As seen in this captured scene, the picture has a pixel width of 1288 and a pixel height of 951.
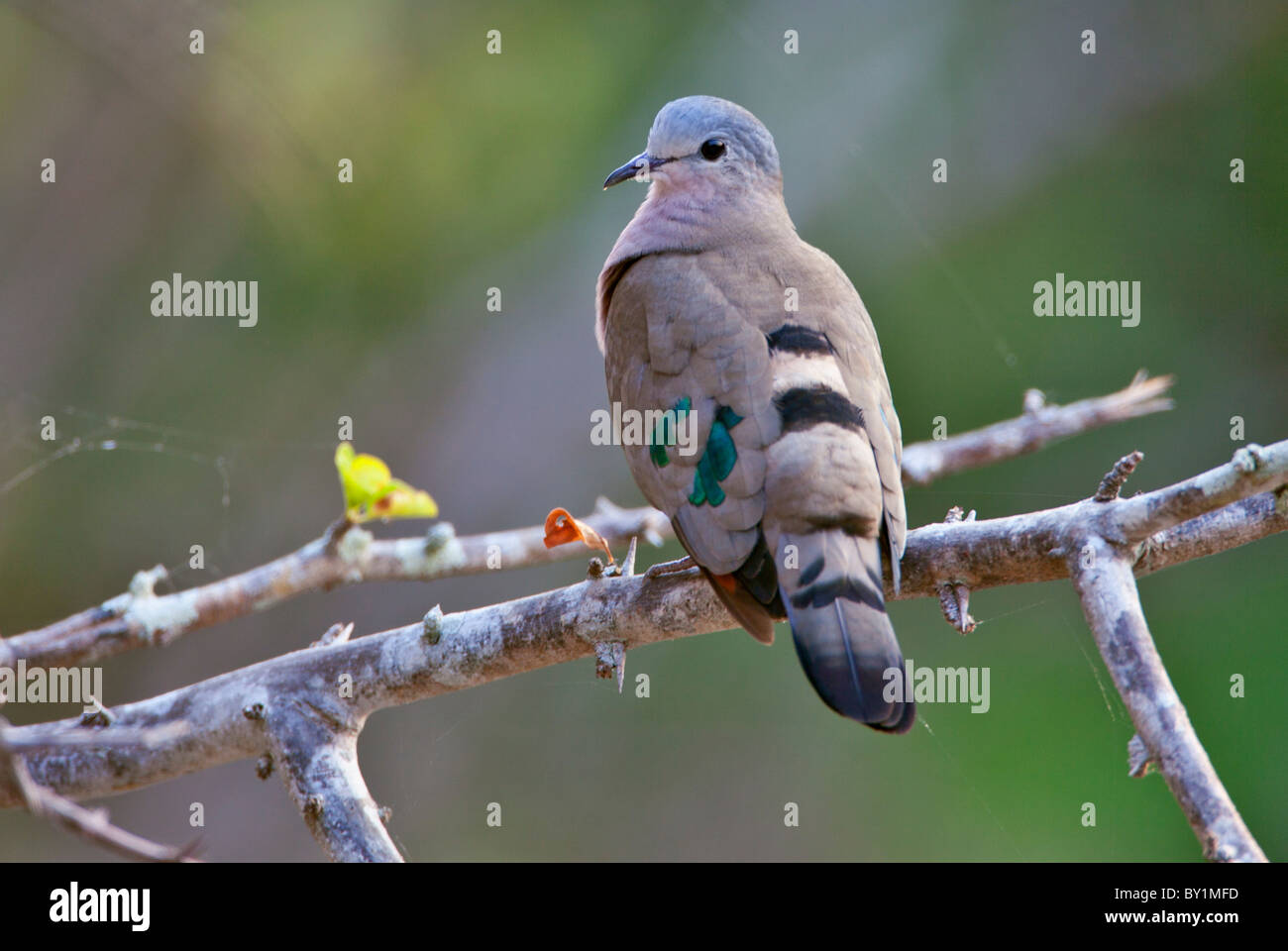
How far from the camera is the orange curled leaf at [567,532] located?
2.54 meters

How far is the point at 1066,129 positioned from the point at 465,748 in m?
3.97

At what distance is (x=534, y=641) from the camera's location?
7.97 feet

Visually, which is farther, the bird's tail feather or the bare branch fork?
the bird's tail feather

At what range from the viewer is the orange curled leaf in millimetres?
2541

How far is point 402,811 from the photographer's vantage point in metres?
5.28

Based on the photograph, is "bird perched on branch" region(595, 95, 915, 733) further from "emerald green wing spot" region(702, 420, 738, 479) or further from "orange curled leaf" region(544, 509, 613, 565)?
"orange curled leaf" region(544, 509, 613, 565)

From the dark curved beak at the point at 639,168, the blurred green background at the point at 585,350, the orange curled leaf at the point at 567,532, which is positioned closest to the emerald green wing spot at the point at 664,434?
the orange curled leaf at the point at 567,532

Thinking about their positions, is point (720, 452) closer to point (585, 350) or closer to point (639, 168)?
point (639, 168)

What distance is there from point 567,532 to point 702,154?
4.04 feet

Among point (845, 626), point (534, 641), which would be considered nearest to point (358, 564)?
point (534, 641)

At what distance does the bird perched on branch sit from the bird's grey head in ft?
0.24

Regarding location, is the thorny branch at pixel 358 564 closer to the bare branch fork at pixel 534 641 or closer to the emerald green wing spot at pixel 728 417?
the bare branch fork at pixel 534 641

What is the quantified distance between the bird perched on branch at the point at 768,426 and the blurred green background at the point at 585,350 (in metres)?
2.32

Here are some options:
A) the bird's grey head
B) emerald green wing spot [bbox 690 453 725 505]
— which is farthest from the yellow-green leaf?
the bird's grey head
